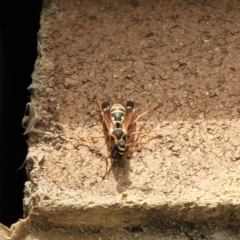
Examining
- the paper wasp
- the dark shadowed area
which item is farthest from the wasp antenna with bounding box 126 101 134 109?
the dark shadowed area

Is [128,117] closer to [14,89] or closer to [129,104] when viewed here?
[129,104]

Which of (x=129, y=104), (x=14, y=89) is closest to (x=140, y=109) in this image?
(x=129, y=104)

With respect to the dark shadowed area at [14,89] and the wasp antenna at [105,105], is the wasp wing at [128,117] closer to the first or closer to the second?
the wasp antenna at [105,105]

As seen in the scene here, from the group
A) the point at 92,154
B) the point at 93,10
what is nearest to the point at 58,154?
the point at 92,154

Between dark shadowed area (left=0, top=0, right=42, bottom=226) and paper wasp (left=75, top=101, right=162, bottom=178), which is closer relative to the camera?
paper wasp (left=75, top=101, right=162, bottom=178)

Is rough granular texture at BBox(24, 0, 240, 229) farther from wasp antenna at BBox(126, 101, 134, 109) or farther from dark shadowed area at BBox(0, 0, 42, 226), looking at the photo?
dark shadowed area at BBox(0, 0, 42, 226)
